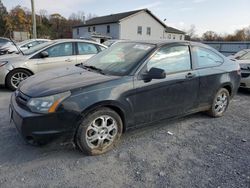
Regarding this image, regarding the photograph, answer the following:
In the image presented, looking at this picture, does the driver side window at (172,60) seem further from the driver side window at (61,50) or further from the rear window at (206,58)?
the driver side window at (61,50)

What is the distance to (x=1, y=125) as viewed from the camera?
3611 millimetres

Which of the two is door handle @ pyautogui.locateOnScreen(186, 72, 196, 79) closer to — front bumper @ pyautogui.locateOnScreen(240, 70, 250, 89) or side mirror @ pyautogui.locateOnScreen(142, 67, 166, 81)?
side mirror @ pyautogui.locateOnScreen(142, 67, 166, 81)

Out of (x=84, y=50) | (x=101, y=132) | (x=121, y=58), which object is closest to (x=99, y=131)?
(x=101, y=132)

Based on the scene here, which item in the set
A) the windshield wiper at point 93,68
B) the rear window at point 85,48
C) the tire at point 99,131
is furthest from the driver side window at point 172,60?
the rear window at point 85,48

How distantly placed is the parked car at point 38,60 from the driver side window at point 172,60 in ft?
11.8

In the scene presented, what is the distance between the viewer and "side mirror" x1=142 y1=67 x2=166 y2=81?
296cm

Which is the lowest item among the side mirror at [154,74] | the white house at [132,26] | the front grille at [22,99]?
the front grille at [22,99]

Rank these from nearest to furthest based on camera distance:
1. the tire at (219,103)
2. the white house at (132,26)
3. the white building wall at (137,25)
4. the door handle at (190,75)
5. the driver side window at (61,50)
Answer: the door handle at (190,75), the tire at (219,103), the driver side window at (61,50), the white house at (132,26), the white building wall at (137,25)

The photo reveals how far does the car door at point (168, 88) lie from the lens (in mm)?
3133

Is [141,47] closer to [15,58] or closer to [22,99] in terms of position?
[22,99]

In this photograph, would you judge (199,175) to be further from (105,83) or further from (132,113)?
(105,83)

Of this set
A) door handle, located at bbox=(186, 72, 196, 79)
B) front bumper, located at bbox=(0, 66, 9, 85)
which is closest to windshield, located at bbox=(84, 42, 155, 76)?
door handle, located at bbox=(186, 72, 196, 79)

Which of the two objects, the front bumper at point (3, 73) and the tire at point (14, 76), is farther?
the tire at point (14, 76)

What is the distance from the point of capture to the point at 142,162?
109 inches
